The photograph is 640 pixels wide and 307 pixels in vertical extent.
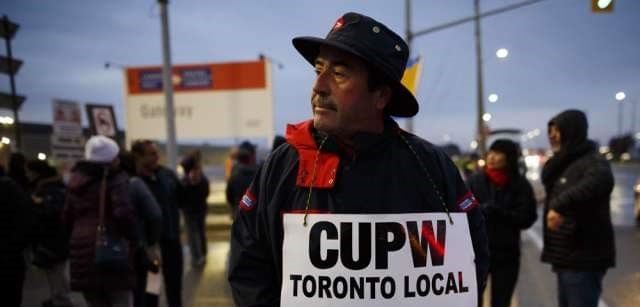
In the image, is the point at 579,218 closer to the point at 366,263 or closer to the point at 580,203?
the point at 580,203

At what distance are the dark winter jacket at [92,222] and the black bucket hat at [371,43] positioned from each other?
226cm

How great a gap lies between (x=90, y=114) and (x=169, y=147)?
6.09 feet

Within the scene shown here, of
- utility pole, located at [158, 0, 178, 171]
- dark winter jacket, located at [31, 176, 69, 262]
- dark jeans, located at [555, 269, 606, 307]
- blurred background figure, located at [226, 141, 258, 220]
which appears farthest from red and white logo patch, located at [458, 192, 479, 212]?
utility pole, located at [158, 0, 178, 171]

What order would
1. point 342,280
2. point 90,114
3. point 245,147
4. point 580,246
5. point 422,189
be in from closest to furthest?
point 342,280 < point 422,189 < point 580,246 < point 245,147 < point 90,114

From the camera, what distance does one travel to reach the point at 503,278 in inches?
140

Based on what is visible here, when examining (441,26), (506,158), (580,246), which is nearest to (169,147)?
(441,26)

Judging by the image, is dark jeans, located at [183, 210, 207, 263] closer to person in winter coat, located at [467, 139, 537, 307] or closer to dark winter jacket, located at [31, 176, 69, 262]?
dark winter jacket, located at [31, 176, 69, 262]

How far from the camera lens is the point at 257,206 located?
5.18 feet

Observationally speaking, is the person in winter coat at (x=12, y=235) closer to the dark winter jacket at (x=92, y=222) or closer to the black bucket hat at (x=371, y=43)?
the dark winter jacket at (x=92, y=222)

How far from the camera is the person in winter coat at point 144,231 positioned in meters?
3.54

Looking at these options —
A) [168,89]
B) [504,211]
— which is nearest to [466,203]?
[504,211]

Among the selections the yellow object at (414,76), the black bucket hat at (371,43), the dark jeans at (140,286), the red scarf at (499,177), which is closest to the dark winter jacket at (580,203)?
the red scarf at (499,177)

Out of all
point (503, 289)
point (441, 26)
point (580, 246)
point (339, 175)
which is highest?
point (441, 26)

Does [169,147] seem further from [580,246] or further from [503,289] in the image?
[580,246]
